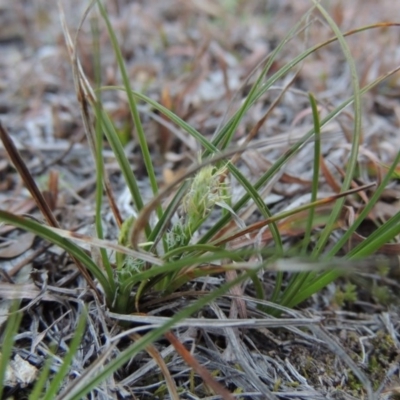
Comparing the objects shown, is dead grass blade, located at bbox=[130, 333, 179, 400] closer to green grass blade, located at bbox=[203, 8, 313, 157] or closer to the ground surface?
the ground surface

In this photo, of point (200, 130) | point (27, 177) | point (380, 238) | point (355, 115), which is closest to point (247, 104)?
point (355, 115)

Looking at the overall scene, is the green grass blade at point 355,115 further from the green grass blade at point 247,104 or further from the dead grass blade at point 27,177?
the dead grass blade at point 27,177

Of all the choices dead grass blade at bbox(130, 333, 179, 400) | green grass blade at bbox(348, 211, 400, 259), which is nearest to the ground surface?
dead grass blade at bbox(130, 333, 179, 400)

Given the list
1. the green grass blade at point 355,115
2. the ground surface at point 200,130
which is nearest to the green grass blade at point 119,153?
the ground surface at point 200,130

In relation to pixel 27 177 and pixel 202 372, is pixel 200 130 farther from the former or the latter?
pixel 202 372

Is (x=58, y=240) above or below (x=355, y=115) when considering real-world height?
below

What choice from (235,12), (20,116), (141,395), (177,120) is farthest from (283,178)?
(235,12)

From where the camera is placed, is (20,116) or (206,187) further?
(20,116)

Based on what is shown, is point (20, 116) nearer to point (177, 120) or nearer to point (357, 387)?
point (177, 120)
